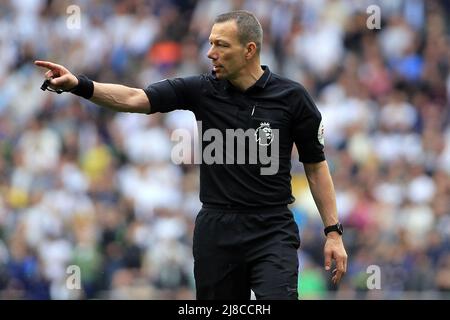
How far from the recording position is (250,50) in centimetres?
777

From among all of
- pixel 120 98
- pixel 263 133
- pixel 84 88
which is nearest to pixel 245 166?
pixel 263 133

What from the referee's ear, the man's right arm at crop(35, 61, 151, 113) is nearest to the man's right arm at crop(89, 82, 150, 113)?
the man's right arm at crop(35, 61, 151, 113)

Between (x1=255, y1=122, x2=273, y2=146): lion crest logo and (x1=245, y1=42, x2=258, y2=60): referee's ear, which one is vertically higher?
(x1=245, y1=42, x2=258, y2=60): referee's ear

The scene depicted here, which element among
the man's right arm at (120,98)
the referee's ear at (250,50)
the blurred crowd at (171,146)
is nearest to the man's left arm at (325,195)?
the referee's ear at (250,50)

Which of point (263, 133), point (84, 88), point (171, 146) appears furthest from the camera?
point (171, 146)

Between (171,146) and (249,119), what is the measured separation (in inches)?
290

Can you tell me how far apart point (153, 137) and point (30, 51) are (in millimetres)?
2590

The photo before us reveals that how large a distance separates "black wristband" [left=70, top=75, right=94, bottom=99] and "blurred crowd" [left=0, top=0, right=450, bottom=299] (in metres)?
6.01

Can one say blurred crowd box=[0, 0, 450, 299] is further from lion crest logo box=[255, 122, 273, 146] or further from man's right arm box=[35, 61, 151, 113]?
man's right arm box=[35, 61, 151, 113]

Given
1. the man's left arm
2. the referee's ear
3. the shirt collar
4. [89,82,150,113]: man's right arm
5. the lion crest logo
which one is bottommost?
the man's left arm

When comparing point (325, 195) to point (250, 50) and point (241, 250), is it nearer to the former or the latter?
point (241, 250)

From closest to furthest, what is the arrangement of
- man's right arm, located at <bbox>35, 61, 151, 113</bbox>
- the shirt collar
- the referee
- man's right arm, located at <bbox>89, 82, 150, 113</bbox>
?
1. man's right arm, located at <bbox>35, 61, 151, 113</bbox>
2. man's right arm, located at <bbox>89, 82, 150, 113</bbox>
3. the referee
4. the shirt collar

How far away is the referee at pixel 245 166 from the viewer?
755 cm

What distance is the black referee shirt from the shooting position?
24.9 feet
